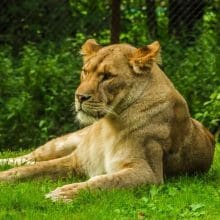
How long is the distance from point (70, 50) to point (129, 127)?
4.80m

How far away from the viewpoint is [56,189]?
6555 millimetres

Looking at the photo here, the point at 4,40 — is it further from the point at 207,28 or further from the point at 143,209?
the point at 143,209

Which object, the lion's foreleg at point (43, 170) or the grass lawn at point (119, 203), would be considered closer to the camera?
the grass lawn at point (119, 203)

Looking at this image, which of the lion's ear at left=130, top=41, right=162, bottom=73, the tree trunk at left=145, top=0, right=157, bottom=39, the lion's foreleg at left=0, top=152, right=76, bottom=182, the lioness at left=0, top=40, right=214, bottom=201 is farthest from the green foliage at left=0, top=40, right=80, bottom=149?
the lion's ear at left=130, top=41, right=162, bottom=73

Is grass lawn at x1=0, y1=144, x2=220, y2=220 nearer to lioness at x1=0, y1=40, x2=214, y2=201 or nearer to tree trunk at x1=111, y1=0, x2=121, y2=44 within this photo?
lioness at x1=0, y1=40, x2=214, y2=201

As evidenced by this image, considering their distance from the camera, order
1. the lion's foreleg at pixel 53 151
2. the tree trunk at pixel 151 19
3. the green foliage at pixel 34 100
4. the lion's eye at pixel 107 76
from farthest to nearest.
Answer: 1. the tree trunk at pixel 151 19
2. the green foliage at pixel 34 100
3. the lion's foreleg at pixel 53 151
4. the lion's eye at pixel 107 76

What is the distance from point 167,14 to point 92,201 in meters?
6.27

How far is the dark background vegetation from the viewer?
34.0ft

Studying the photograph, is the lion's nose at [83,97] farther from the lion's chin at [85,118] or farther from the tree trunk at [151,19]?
the tree trunk at [151,19]

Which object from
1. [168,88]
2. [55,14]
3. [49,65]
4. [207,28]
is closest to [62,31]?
[55,14]

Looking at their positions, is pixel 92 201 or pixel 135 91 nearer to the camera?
pixel 92 201

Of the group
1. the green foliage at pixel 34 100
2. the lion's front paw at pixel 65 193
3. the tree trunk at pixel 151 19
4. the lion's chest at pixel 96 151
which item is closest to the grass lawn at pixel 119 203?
the lion's front paw at pixel 65 193

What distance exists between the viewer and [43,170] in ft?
24.1

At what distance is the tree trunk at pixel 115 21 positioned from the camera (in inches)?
436
